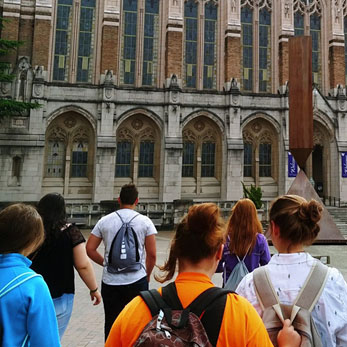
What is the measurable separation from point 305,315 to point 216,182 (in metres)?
20.7

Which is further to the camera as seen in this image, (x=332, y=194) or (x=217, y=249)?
(x=332, y=194)

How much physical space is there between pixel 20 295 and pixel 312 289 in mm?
1555

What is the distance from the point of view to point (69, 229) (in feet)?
10.6

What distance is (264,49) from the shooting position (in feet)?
78.1

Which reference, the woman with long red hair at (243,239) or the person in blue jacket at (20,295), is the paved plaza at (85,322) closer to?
the woman with long red hair at (243,239)

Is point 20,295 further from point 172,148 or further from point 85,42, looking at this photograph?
point 85,42

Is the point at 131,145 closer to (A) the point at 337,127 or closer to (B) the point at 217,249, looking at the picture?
(A) the point at 337,127

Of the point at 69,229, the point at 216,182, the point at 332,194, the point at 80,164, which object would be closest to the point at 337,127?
the point at 332,194

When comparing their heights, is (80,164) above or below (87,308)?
above

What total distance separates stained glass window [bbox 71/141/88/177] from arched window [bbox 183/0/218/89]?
26.4ft

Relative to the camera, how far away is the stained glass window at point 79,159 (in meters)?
21.2

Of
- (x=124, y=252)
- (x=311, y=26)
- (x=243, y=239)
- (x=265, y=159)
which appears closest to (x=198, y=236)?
(x=243, y=239)

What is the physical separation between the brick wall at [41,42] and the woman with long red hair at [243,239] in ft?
66.8

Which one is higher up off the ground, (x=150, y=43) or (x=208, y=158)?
(x=150, y=43)
